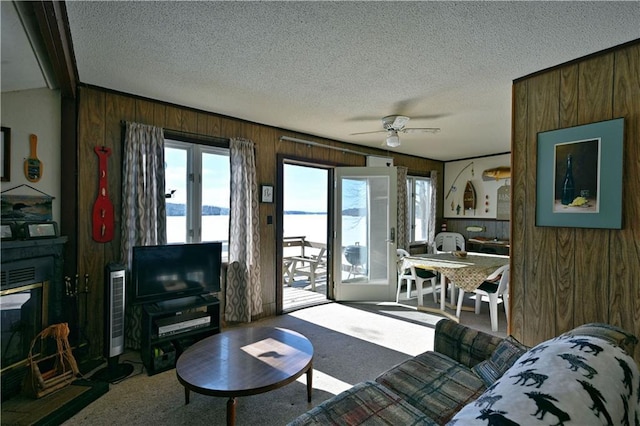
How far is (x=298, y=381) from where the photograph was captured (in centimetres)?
247

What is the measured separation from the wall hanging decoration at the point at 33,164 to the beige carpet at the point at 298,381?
67.5 inches

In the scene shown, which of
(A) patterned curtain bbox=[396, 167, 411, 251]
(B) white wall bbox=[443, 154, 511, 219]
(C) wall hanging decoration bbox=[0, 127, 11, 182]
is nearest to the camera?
(C) wall hanging decoration bbox=[0, 127, 11, 182]

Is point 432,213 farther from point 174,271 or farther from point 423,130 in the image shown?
point 174,271

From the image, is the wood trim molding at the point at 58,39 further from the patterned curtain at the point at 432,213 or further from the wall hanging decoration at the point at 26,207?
the patterned curtain at the point at 432,213

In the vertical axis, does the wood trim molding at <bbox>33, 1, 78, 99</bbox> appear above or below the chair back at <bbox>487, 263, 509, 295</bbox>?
above

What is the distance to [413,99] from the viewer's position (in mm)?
2963

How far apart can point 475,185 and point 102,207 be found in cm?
594

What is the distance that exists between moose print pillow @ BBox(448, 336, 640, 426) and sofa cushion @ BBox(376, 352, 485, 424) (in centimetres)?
57

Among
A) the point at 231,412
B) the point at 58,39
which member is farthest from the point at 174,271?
the point at 58,39

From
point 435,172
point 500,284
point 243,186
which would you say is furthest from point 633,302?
point 435,172

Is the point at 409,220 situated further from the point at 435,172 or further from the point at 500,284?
the point at 500,284

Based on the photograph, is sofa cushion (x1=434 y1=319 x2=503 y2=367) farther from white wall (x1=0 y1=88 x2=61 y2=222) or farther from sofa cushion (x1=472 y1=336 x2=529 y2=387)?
white wall (x1=0 y1=88 x2=61 y2=222)

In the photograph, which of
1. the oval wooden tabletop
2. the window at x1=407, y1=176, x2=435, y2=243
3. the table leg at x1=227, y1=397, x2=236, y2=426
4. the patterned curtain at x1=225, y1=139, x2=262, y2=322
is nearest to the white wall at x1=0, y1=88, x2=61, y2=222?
the patterned curtain at x1=225, y1=139, x2=262, y2=322

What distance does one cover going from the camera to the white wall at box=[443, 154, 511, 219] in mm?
5727
